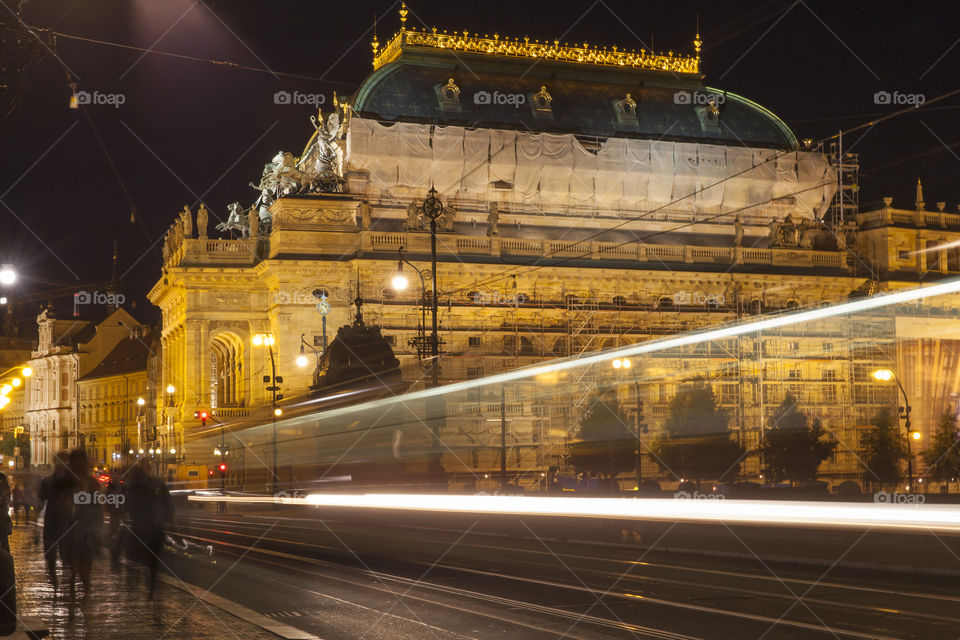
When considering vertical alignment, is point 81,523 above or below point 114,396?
below

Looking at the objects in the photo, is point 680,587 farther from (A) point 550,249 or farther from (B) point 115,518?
(A) point 550,249

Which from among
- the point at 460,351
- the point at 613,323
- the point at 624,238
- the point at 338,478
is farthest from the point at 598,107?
the point at 338,478

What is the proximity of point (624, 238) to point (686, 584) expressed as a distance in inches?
2339

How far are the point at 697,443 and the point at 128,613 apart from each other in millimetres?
47048

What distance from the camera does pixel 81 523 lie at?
15.9 metres

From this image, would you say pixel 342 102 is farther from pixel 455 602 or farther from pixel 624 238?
pixel 455 602

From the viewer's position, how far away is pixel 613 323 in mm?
70938

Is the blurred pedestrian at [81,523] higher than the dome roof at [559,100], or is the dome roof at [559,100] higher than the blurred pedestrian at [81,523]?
the dome roof at [559,100]

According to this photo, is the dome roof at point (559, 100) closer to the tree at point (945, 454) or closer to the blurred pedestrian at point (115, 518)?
the tree at point (945, 454)

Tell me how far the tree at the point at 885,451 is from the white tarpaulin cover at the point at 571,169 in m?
16.2

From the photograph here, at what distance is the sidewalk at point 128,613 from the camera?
41.0 feet

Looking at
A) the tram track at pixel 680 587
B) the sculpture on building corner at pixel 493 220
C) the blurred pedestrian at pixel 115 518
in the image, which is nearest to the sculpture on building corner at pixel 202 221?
Answer: the sculpture on building corner at pixel 493 220

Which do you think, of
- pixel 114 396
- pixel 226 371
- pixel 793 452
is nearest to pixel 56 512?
pixel 793 452

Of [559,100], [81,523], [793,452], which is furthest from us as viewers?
[559,100]
